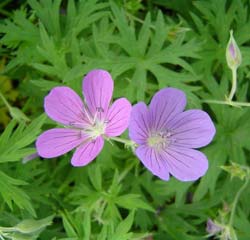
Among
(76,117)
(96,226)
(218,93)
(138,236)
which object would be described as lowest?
(96,226)

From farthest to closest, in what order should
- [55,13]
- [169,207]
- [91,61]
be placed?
[169,207]
[55,13]
[91,61]

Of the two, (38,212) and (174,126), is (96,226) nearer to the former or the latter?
(38,212)

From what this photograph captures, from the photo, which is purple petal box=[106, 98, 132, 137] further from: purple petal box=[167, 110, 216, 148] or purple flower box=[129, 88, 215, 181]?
purple petal box=[167, 110, 216, 148]

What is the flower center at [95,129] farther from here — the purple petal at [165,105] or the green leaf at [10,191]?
the green leaf at [10,191]

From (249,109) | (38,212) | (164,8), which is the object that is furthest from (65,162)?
(164,8)

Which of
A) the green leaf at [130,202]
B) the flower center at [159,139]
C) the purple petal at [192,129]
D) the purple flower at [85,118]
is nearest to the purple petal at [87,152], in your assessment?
the purple flower at [85,118]

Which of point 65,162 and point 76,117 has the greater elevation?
point 76,117

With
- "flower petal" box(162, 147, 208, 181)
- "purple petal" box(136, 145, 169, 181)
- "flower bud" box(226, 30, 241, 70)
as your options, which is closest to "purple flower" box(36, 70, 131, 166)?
"purple petal" box(136, 145, 169, 181)
